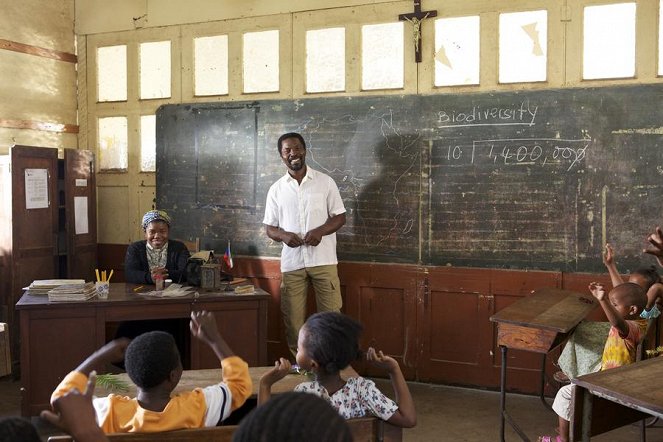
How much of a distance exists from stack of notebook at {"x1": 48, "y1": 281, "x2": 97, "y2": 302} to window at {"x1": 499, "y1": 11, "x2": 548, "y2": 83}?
309cm

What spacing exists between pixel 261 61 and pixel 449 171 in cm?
175

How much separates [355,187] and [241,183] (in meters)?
0.96

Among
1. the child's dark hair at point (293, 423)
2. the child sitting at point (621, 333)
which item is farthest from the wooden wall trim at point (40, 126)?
the child's dark hair at point (293, 423)

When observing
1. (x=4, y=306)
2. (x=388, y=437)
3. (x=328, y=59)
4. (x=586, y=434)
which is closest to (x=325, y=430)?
(x=388, y=437)

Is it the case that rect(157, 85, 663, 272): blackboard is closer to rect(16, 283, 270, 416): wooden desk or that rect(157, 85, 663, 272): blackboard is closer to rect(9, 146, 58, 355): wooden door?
rect(9, 146, 58, 355): wooden door

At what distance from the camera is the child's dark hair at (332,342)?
2164 millimetres

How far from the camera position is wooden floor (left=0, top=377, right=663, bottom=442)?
3.98 meters

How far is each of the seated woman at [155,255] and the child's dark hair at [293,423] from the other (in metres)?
3.68

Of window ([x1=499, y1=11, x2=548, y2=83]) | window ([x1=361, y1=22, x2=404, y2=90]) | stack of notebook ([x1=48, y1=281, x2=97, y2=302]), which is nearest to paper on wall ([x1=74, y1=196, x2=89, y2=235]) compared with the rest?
stack of notebook ([x1=48, y1=281, x2=97, y2=302])

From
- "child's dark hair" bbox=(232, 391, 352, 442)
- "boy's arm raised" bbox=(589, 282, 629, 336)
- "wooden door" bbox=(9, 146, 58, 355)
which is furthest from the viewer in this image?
"wooden door" bbox=(9, 146, 58, 355)

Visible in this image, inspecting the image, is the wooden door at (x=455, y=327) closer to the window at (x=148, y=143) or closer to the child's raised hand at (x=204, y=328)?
the window at (x=148, y=143)

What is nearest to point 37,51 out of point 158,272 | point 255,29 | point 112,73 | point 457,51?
point 112,73

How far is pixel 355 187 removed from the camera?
5098 mm

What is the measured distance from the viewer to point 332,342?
7.07 ft
